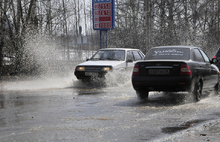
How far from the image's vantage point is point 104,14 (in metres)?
23.7

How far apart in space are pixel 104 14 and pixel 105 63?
993 cm

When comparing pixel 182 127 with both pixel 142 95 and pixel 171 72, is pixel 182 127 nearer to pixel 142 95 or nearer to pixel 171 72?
pixel 171 72

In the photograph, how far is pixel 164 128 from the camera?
620cm

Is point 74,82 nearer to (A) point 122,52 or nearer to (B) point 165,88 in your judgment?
(A) point 122,52

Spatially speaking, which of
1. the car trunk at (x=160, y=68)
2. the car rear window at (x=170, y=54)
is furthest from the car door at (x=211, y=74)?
the car trunk at (x=160, y=68)

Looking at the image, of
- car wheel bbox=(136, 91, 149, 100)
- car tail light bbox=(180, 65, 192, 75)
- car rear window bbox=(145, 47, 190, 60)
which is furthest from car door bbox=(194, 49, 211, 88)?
car wheel bbox=(136, 91, 149, 100)

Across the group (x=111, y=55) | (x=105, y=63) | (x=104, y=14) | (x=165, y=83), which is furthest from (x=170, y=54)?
(x=104, y=14)

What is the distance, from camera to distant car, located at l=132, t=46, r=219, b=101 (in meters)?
9.21

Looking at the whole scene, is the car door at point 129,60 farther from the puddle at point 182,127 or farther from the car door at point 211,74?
the puddle at point 182,127

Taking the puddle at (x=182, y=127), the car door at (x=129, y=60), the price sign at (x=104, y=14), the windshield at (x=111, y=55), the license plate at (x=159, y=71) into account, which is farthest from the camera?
the price sign at (x=104, y=14)

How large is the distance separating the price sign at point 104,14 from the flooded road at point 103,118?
1324 centimetres

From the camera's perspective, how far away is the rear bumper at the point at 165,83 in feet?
30.1

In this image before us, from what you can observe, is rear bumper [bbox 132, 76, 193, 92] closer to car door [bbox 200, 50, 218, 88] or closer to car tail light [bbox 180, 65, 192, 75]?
car tail light [bbox 180, 65, 192, 75]

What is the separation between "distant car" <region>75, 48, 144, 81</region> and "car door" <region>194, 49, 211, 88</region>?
13.5ft
